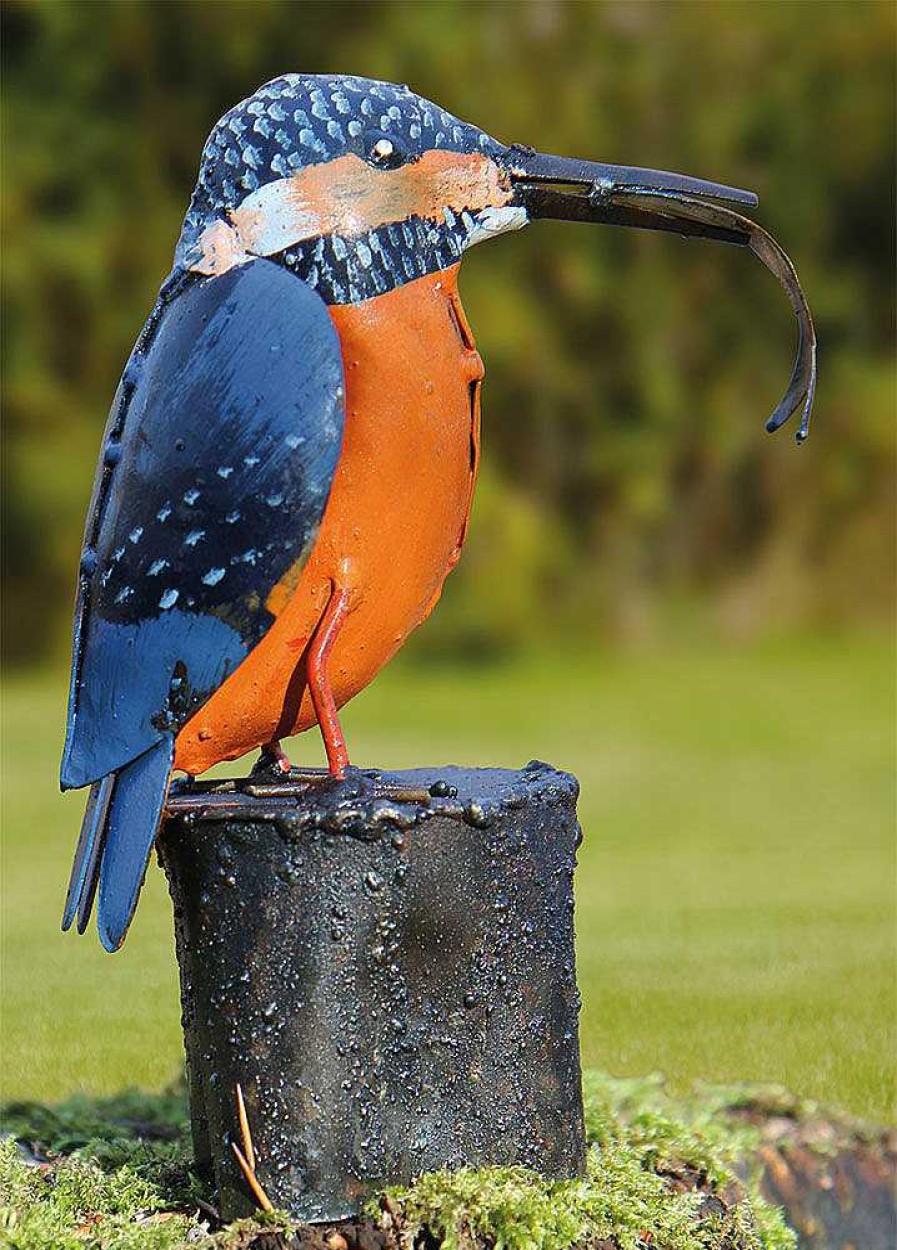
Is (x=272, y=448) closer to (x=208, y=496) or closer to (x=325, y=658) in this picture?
(x=208, y=496)

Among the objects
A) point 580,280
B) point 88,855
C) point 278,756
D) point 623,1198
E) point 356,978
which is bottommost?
point 623,1198

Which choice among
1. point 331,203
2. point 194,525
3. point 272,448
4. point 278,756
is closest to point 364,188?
point 331,203

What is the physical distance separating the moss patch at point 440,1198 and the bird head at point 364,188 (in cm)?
105

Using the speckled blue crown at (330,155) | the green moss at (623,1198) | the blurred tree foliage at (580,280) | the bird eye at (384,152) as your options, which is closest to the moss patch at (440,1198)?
the green moss at (623,1198)

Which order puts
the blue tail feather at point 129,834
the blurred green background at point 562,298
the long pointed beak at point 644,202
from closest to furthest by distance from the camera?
the blue tail feather at point 129,834
the long pointed beak at point 644,202
the blurred green background at point 562,298

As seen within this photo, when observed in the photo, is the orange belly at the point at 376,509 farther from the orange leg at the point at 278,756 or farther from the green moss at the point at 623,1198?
the green moss at the point at 623,1198

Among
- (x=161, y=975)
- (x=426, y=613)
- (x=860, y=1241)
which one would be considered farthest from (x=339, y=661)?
(x=161, y=975)

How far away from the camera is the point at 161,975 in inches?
145

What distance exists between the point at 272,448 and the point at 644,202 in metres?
0.63

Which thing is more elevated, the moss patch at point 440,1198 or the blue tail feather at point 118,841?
the blue tail feather at point 118,841

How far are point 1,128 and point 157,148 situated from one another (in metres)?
0.85

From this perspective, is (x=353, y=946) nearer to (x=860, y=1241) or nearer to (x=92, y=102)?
(x=860, y=1241)

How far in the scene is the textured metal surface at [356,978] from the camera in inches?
83.0

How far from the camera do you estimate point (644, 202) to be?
2264 millimetres
